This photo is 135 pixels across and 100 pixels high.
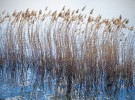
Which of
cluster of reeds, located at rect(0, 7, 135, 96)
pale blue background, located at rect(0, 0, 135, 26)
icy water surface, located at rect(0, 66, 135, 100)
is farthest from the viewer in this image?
pale blue background, located at rect(0, 0, 135, 26)

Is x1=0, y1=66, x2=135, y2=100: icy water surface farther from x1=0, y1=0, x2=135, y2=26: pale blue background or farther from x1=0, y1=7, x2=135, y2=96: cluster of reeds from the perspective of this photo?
x1=0, y1=0, x2=135, y2=26: pale blue background

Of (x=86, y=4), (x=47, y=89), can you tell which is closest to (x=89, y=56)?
(x=47, y=89)

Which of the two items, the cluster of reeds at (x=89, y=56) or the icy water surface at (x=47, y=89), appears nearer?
the icy water surface at (x=47, y=89)

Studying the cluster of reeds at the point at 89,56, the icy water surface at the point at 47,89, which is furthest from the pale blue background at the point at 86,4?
the icy water surface at the point at 47,89

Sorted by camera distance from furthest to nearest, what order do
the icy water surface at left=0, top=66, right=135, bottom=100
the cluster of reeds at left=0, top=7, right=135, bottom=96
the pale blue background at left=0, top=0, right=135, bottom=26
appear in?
the pale blue background at left=0, top=0, right=135, bottom=26
the cluster of reeds at left=0, top=7, right=135, bottom=96
the icy water surface at left=0, top=66, right=135, bottom=100

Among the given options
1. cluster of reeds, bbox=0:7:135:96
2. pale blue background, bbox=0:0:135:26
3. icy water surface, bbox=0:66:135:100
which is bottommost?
icy water surface, bbox=0:66:135:100

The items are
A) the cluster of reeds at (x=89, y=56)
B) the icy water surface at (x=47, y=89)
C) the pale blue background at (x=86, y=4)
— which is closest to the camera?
the icy water surface at (x=47, y=89)

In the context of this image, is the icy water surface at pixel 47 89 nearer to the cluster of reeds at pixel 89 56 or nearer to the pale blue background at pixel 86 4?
the cluster of reeds at pixel 89 56

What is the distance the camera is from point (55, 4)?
14.7 ft

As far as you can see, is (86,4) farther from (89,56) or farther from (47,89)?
(47,89)

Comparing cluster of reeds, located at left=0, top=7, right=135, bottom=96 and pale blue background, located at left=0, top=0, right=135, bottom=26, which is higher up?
pale blue background, located at left=0, top=0, right=135, bottom=26

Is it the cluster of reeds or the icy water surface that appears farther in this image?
the cluster of reeds

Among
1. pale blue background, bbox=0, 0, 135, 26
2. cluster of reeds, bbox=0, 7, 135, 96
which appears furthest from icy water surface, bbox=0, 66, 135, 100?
pale blue background, bbox=0, 0, 135, 26

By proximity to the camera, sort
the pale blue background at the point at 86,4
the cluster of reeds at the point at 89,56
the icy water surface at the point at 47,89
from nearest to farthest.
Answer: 1. the icy water surface at the point at 47,89
2. the cluster of reeds at the point at 89,56
3. the pale blue background at the point at 86,4
